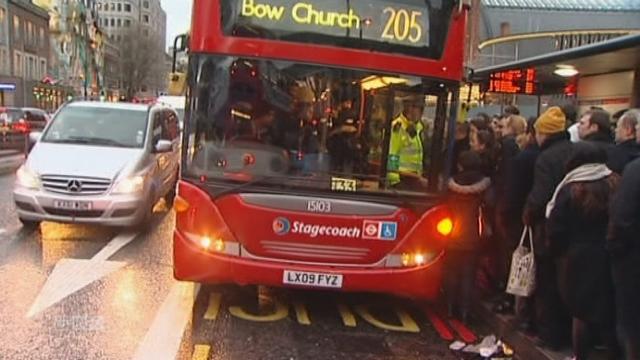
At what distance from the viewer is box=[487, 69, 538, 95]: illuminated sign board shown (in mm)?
16984

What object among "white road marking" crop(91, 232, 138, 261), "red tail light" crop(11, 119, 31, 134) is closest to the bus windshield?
"white road marking" crop(91, 232, 138, 261)

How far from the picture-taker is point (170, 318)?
6.44m

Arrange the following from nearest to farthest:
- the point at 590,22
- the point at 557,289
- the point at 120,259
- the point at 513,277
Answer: the point at 557,289, the point at 513,277, the point at 120,259, the point at 590,22

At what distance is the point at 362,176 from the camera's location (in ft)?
21.2

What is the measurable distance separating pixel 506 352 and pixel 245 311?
95.1 inches

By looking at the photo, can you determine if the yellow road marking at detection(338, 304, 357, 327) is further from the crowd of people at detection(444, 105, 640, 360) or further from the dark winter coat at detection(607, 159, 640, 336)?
the dark winter coat at detection(607, 159, 640, 336)

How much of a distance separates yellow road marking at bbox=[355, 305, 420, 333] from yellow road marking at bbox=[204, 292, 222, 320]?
1372 mm

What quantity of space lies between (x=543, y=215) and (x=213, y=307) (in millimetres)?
3164

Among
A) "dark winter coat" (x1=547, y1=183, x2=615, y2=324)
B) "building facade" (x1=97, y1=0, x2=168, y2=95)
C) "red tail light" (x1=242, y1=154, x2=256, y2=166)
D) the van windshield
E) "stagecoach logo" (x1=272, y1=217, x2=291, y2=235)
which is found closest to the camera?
"dark winter coat" (x1=547, y1=183, x2=615, y2=324)

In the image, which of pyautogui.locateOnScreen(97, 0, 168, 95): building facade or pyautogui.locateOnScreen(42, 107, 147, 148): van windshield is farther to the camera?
pyautogui.locateOnScreen(97, 0, 168, 95): building facade

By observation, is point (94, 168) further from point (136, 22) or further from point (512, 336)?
point (136, 22)

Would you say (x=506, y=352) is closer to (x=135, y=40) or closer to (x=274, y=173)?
(x=274, y=173)

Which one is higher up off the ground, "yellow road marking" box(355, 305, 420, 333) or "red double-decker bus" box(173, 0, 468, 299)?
"red double-decker bus" box(173, 0, 468, 299)

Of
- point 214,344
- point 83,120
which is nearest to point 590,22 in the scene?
point 83,120
